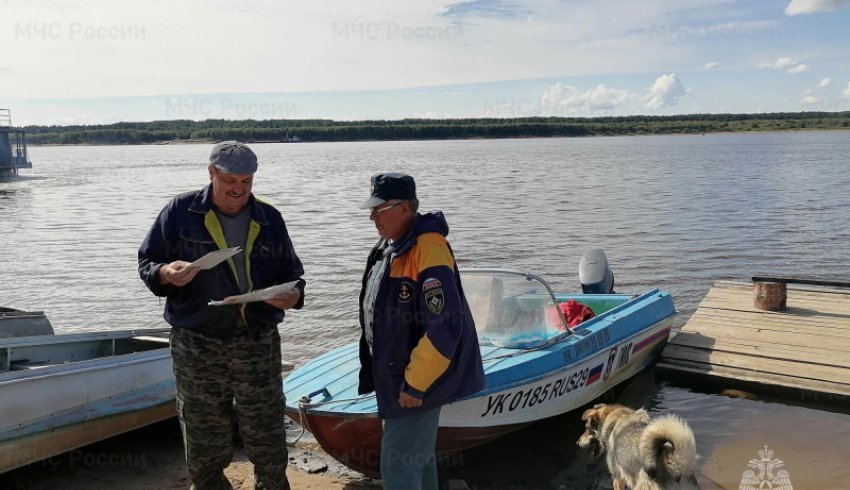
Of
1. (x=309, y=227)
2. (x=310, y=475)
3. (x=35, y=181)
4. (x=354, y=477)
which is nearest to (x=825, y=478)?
(x=354, y=477)

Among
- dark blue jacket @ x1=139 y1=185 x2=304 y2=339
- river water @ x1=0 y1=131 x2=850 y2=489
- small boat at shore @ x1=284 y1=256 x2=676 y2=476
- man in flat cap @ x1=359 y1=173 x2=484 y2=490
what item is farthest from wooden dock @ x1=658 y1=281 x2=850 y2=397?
dark blue jacket @ x1=139 y1=185 x2=304 y2=339

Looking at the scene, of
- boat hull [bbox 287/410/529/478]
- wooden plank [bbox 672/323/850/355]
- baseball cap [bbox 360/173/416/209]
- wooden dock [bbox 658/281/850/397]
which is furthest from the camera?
wooden plank [bbox 672/323/850/355]

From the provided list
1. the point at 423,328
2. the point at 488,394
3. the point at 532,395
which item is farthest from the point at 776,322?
the point at 423,328

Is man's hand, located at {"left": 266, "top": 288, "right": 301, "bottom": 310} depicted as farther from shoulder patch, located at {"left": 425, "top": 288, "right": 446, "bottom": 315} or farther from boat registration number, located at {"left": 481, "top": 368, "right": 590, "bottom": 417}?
boat registration number, located at {"left": 481, "top": 368, "right": 590, "bottom": 417}

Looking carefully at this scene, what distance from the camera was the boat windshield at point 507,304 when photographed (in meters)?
6.40

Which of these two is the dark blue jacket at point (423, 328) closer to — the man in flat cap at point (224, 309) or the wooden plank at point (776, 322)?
the man in flat cap at point (224, 309)

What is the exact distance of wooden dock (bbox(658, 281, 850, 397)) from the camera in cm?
780

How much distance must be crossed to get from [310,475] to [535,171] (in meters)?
42.2

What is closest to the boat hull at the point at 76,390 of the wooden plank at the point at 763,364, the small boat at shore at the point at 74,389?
the small boat at shore at the point at 74,389

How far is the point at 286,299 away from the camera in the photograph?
12.6 ft

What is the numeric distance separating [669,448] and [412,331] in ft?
6.53

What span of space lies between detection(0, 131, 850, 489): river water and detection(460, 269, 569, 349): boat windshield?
1.06 meters

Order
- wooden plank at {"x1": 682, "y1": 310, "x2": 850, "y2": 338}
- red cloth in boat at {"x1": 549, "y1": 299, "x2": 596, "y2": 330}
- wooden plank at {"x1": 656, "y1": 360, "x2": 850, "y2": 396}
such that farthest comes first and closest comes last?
wooden plank at {"x1": 682, "y1": 310, "x2": 850, "y2": 338}
wooden plank at {"x1": 656, "y1": 360, "x2": 850, "y2": 396}
red cloth in boat at {"x1": 549, "y1": 299, "x2": 596, "y2": 330}

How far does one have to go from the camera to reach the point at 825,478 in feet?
19.7
